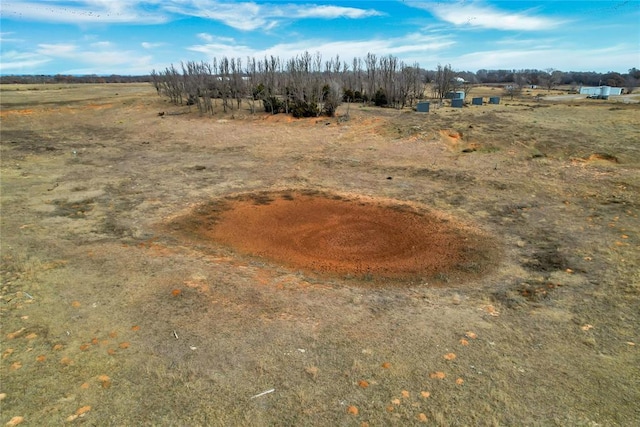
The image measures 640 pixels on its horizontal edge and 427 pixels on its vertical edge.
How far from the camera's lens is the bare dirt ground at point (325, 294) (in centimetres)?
339

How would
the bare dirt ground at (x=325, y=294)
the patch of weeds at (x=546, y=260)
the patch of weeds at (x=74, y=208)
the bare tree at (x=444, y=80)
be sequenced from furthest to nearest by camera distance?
the bare tree at (x=444, y=80), the patch of weeds at (x=74, y=208), the patch of weeds at (x=546, y=260), the bare dirt ground at (x=325, y=294)

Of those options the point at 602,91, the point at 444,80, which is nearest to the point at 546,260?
the point at 444,80

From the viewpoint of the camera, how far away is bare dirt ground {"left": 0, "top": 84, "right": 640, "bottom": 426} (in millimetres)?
3391

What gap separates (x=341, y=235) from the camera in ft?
24.2

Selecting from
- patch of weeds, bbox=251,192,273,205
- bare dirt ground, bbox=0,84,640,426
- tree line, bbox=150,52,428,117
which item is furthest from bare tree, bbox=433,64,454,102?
patch of weeds, bbox=251,192,273,205

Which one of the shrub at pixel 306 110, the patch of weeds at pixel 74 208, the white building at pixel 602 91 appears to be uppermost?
the white building at pixel 602 91

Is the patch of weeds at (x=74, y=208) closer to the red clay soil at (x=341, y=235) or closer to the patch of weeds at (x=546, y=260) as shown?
the red clay soil at (x=341, y=235)

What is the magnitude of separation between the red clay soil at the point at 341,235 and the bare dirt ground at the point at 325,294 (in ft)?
0.19

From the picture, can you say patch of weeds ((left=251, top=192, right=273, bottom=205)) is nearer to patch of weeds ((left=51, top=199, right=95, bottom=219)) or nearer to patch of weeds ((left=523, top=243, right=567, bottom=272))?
patch of weeds ((left=51, top=199, right=95, bottom=219))

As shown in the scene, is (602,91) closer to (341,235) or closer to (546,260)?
(546,260)

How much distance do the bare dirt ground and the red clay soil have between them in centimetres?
6

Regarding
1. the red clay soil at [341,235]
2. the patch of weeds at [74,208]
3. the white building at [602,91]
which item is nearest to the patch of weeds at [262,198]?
the red clay soil at [341,235]

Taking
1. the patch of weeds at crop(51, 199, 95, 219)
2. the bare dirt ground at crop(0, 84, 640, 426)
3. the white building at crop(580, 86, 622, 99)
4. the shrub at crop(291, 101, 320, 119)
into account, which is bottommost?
the bare dirt ground at crop(0, 84, 640, 426)


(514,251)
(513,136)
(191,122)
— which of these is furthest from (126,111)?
(514,251)
